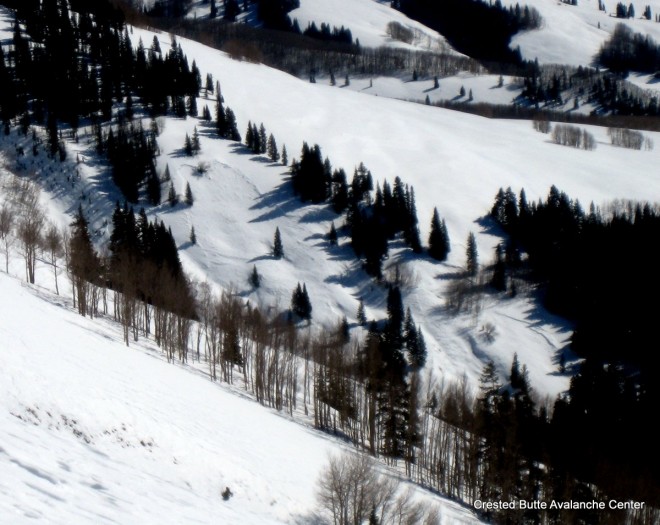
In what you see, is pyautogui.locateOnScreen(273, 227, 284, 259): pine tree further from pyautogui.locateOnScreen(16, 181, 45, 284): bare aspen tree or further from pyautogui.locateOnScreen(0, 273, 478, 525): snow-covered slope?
pyautogui.locateOnScreen(0, 273, 478, 525): snow-covered slope

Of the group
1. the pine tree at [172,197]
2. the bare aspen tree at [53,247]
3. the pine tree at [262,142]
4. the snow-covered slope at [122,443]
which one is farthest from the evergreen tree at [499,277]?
the bare aspen tree at [53,247]

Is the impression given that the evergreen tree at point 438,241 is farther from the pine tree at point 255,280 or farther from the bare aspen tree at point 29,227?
the bare aspen tree at point 29,227

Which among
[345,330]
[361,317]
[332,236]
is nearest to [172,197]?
[332,236]

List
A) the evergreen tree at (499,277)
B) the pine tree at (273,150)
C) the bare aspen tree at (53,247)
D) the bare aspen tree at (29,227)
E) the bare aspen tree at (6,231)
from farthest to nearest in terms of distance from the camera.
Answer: the pine tree at (273,150) → the evergreen tree at (499,277) → the bare aspen tree at (53,247) → the bare aspen tree at (6,231) → the bare aspen tree at (29,227)

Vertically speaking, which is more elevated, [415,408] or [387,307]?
[387,307]

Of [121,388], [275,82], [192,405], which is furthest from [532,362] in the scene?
[275,82]

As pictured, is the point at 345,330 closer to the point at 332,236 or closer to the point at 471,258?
the point at 332,236

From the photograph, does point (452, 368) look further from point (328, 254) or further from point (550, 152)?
point (550, 152)
